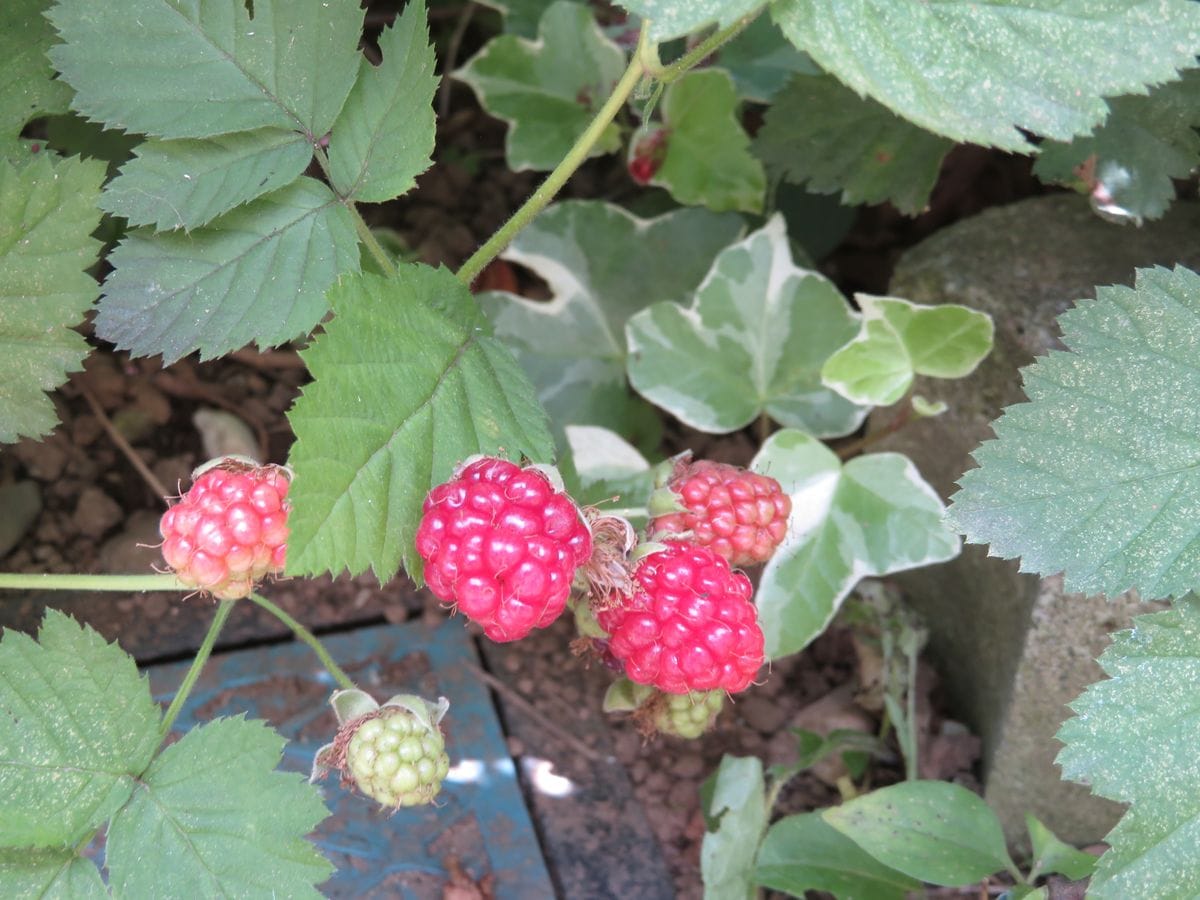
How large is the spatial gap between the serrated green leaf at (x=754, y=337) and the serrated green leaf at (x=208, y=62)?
520 mm

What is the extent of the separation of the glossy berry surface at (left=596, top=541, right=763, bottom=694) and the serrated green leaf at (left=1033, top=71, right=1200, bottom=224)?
2.13ft

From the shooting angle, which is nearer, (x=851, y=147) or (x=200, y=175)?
(x=200, y=175)

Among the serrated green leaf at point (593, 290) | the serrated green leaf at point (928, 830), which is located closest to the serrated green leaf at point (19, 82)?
the serrated green leaf at point (593, 290)

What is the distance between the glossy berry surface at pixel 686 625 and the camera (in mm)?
876

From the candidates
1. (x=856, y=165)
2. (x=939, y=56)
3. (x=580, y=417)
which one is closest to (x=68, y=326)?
(x=580, y=417)

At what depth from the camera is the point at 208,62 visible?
98 centimetres

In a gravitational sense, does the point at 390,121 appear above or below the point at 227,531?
above

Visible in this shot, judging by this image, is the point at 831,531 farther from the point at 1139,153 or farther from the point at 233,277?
the point at 233,277

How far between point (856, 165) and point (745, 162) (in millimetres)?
153

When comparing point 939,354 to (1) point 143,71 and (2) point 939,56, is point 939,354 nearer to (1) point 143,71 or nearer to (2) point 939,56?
(2) point 939,56

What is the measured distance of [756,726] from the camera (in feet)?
4.67

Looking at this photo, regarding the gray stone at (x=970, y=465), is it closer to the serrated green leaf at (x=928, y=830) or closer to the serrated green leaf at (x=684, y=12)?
the serrated green leaf at (x=928, y=830)

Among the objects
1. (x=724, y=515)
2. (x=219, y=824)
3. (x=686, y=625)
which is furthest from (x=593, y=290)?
(x=219, y=824)

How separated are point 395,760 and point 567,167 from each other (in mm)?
525
